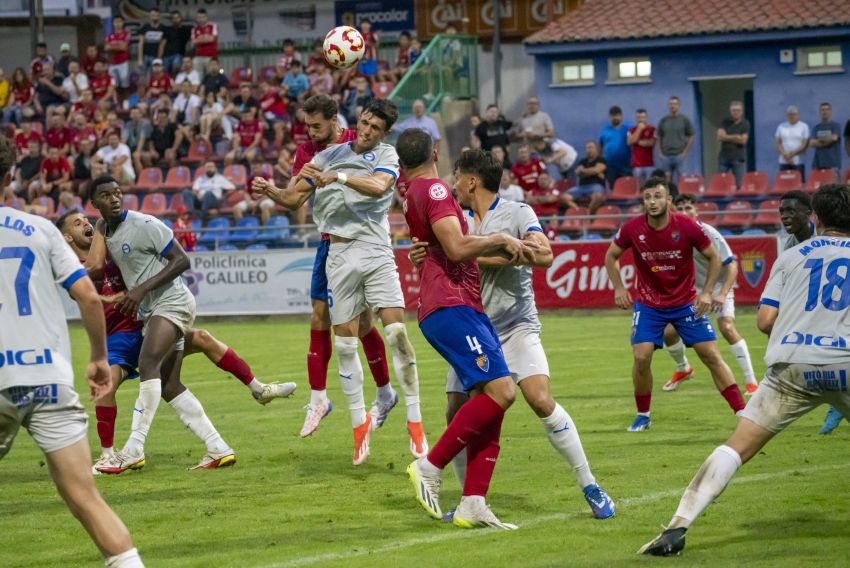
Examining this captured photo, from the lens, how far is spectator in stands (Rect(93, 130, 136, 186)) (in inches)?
1237

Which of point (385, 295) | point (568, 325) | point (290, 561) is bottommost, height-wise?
point (568, 325)

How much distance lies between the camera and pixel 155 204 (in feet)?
99.9

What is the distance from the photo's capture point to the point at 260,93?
33000 mm

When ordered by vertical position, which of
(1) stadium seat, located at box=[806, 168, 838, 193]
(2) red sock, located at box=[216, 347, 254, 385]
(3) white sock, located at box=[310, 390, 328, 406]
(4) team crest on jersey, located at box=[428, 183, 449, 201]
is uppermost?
(4) team crest on jersey, located at box=[428, 183, 449, 201]

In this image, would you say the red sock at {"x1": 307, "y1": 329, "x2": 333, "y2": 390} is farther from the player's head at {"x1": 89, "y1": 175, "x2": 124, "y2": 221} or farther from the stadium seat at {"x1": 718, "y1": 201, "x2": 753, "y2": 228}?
the stadium seat at {"x1": 718, "y1": 201, "x2": 753, "y2": 228}

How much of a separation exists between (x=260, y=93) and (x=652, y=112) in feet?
30.6

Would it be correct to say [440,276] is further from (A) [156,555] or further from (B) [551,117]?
(B) [551,117]

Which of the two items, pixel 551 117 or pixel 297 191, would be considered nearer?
pixel 297 191

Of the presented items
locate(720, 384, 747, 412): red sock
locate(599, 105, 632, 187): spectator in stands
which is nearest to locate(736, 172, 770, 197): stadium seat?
locate(599, 105, 632, 187): spectator in stands

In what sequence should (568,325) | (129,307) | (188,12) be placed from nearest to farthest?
1. (129,307)
2. (568,325)
3. (188,12)

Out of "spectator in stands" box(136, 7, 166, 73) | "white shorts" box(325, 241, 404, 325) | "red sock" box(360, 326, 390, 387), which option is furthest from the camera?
"spectator in stands" box(136, 7, 166, 73)

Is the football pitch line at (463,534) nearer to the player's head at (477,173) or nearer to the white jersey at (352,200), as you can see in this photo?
the player's head at (477,173)

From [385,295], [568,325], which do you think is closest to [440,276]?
[385,295]

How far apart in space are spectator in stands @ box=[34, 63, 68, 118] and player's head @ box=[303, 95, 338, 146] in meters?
25.4
